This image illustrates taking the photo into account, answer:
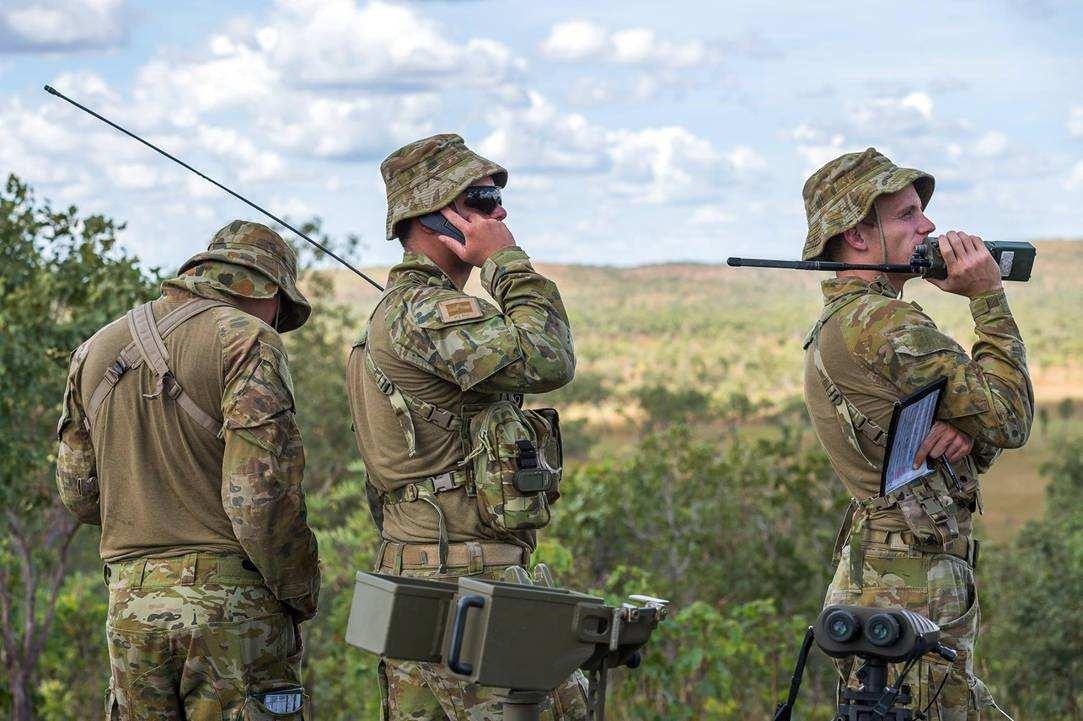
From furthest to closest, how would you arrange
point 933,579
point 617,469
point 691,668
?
1. point 617,469
2. point 691,668
3. point 933,579

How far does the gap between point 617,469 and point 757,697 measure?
17.1 ft

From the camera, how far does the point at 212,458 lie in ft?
13.8

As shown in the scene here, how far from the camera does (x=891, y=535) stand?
418 cm

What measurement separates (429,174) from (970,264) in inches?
65.7

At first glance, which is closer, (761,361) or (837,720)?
(837,720)

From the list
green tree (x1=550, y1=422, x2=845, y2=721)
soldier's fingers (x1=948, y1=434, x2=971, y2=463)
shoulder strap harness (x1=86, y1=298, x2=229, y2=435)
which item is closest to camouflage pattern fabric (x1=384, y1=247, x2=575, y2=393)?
shoulder strap harness (x1=86, y1=298, x2=229, y2=435)

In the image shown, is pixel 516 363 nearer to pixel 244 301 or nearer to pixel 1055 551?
pixel 244 301

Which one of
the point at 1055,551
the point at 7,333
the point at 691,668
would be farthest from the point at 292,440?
the point at 1055,551

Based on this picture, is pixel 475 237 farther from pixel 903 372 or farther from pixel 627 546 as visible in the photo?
pixel 627 546

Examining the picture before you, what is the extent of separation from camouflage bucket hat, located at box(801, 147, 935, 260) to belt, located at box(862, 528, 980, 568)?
36.6 inches

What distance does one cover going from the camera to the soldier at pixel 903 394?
408 centimetres

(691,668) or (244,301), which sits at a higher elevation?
(244,301)

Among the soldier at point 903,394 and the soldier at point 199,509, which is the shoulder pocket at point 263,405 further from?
the soldier at point 903,394

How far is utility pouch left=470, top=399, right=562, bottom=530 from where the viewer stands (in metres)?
A: 3.82
